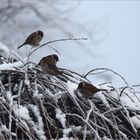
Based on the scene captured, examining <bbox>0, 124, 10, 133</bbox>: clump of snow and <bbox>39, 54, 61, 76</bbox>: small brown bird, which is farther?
<bbox>39, 54, 61, 76</bbox>: small brown bird

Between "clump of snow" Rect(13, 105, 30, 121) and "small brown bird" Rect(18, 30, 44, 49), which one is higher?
"small brown bird" Rect(18, 30, 44, 49)

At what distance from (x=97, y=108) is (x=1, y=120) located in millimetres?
254

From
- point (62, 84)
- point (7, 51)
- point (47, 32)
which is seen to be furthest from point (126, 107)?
point (47, 32)

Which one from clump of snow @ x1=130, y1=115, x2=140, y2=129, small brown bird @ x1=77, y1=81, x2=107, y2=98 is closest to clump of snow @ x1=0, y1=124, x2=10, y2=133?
small brown bird @ x1=77, y1=81, x2=107, y2=98

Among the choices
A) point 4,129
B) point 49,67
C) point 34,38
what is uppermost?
point 34,38

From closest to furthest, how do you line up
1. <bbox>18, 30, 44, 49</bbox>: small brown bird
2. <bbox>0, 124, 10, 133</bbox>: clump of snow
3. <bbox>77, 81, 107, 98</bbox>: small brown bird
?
<bbox>0, 124, 10, 133</bbox>: clump of snow < <bbox>77, 81, 107, 98</bbox>: small brown bird < <bbox>18, 30, 44, 49</bbox>: small brown bird

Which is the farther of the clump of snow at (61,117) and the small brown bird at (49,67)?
the small brown bird at (49,67)

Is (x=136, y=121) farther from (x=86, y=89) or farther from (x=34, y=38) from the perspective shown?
(x=34, y=38)

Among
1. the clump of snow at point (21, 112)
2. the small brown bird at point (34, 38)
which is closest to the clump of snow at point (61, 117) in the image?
the clump of snow at point (21, 112)

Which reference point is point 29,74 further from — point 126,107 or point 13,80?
point 126,107

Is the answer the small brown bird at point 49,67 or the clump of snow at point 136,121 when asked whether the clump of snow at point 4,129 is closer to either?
the small brown bird at point 49,67

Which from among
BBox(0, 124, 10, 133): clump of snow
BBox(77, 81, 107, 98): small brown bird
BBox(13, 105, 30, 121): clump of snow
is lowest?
BBox(0, 124, 10, 133): clump of snow

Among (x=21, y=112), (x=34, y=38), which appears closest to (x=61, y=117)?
(x=21, y=112)

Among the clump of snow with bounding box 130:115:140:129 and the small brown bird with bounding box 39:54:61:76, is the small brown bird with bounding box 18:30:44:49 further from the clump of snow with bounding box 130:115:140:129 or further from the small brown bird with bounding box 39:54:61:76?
the clump of snow with bounding box 130:115:140:129
